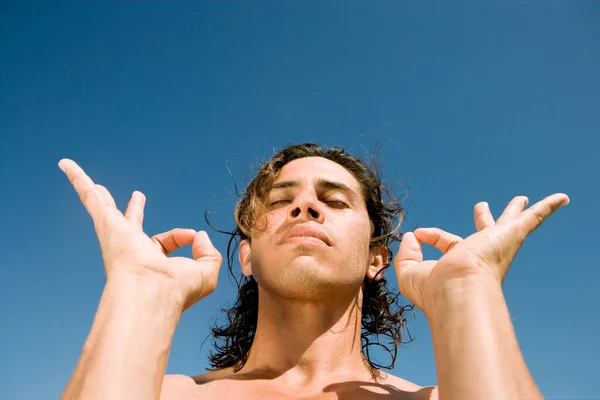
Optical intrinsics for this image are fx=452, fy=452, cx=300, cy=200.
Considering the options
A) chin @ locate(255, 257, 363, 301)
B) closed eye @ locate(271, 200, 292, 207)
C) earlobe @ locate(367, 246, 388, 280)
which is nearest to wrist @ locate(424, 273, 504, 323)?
chin @ locate(255, 257, 363, 301)

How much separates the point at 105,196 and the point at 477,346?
2.55 meters

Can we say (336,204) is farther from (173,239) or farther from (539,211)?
(539,211)

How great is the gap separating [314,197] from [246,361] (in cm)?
161

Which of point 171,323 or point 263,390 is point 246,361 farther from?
point 171,323

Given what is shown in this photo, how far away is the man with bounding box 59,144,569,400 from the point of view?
7.82 ft

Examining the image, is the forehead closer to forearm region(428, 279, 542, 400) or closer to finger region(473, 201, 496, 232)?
finger region(473, 201, 496, 232)

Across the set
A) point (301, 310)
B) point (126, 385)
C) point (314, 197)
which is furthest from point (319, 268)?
point (126, 385)

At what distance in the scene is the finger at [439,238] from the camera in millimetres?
3230

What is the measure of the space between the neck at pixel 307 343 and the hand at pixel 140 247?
91 centimetres

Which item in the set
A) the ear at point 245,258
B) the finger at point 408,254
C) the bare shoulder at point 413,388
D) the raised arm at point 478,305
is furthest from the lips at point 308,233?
the bare shoulder at point 413,388

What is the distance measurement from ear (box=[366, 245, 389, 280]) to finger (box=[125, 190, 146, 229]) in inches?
95.2

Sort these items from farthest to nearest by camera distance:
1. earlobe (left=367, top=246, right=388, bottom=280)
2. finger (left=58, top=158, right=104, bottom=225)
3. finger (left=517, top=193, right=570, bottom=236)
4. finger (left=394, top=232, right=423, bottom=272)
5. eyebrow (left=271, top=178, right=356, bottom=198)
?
earlobe (left=367, top=246, right=388, bottom=280)
eyebrow (left=271, top=178, right=356, bottom=198)
finger (left=394, top=232, right=423, bottom=272)
finger (left=58, top=158, right=104, bottom=225)
finger (left=517, top=193, right=570, bottom=236)

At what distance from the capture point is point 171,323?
2672mm

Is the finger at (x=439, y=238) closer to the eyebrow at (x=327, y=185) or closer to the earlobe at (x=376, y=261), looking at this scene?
the eyebrow at (x=327, y=185)
